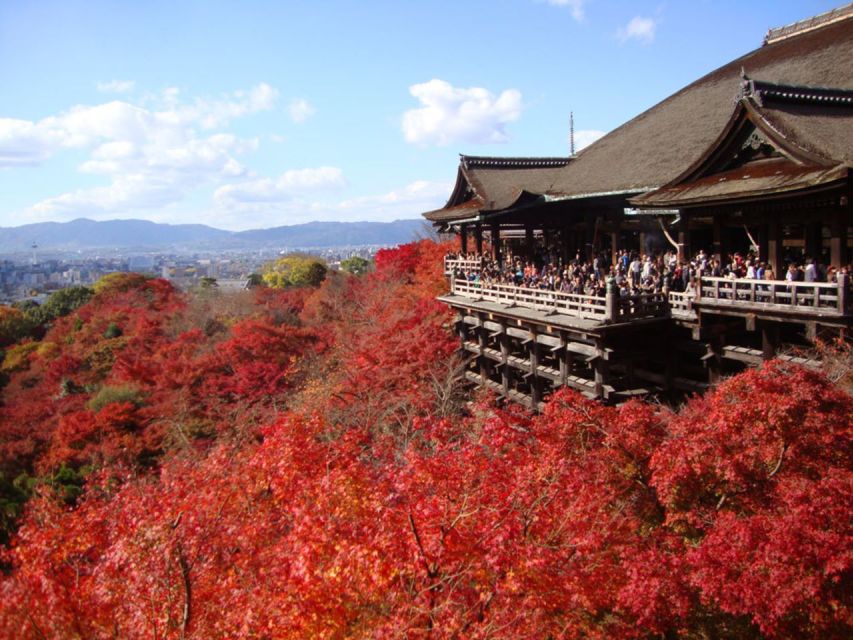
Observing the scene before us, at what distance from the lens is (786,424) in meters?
8.98

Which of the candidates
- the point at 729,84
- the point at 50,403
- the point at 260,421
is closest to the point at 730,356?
the point at 729,84

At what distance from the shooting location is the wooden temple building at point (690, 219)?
1288 centimetres

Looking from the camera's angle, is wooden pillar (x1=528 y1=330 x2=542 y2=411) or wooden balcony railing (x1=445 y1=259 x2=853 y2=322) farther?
wooden pillar (x1=528 y1=330 x2=542 y2=411)

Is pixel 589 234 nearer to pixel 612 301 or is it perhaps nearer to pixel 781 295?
pixel 612 301

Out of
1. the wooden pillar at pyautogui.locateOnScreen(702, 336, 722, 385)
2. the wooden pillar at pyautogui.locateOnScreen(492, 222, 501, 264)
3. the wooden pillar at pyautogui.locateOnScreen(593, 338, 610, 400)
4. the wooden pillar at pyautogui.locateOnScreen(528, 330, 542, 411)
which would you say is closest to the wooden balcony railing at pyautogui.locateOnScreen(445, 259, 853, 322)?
the wooden pillar at pyautogui.locateOnScreen(702, 336, 722, 385)

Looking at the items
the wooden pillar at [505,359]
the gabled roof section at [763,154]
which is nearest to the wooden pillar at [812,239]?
the gabled roof section at [763,154]

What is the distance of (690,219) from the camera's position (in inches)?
675

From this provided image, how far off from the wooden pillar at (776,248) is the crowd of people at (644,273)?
93 millimetres

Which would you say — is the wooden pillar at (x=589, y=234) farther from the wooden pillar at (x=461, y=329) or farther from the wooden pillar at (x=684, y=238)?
the wooden pillar at (x=684, y=238)

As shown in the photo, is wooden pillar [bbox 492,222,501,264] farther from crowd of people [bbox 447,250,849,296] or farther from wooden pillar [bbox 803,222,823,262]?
wooden pillar [bbox 803,222,823,262]

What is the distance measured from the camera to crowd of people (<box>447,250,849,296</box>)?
13.5 metres

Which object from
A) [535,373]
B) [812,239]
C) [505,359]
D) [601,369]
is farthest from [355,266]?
[812,239]

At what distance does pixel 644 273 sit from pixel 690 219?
81.0 inches

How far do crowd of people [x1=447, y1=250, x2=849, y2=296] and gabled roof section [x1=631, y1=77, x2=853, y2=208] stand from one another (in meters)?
1.65
